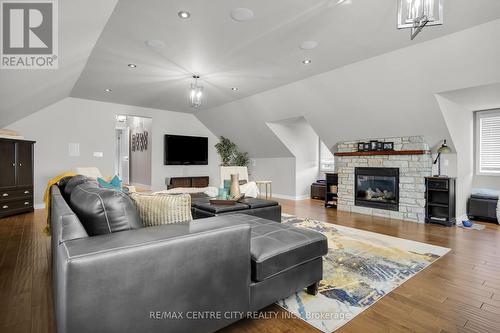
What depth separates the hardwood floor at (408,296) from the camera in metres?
1.70

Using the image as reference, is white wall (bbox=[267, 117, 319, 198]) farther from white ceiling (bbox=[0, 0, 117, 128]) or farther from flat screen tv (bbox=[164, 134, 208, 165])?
white ceiling (bbox=[0, 0, 117, 128])

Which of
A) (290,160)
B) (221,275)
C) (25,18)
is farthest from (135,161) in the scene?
(221,275)

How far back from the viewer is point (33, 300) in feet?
6.53

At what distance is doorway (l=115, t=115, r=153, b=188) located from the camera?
27.1 ft

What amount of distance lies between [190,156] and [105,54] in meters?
4.66

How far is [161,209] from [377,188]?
494cm

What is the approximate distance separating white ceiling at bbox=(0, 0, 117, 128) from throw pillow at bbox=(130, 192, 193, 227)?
175 cm

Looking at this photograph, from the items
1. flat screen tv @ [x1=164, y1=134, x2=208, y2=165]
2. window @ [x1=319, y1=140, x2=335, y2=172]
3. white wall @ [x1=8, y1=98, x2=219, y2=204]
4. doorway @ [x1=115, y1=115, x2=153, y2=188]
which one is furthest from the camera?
doorway @ [x1=115, y1=115, x2=153, y2=188]

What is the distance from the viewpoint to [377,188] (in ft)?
17.8

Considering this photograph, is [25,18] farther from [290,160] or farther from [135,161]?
[135,161]

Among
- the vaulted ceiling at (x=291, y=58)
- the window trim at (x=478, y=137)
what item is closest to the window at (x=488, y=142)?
the window trim at (x=478, y=137)

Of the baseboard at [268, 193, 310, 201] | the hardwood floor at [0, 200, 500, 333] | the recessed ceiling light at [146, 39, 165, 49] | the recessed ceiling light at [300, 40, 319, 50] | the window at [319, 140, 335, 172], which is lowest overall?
the hardwood floor at [0, 200, 500, 333]

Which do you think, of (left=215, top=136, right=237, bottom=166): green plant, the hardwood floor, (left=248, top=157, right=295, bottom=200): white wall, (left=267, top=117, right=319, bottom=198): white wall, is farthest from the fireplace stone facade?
(left=215, top=136, right=237, bottom=166): green plant

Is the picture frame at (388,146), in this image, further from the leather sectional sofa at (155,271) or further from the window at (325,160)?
the leather sectional sofa at (155,271)
